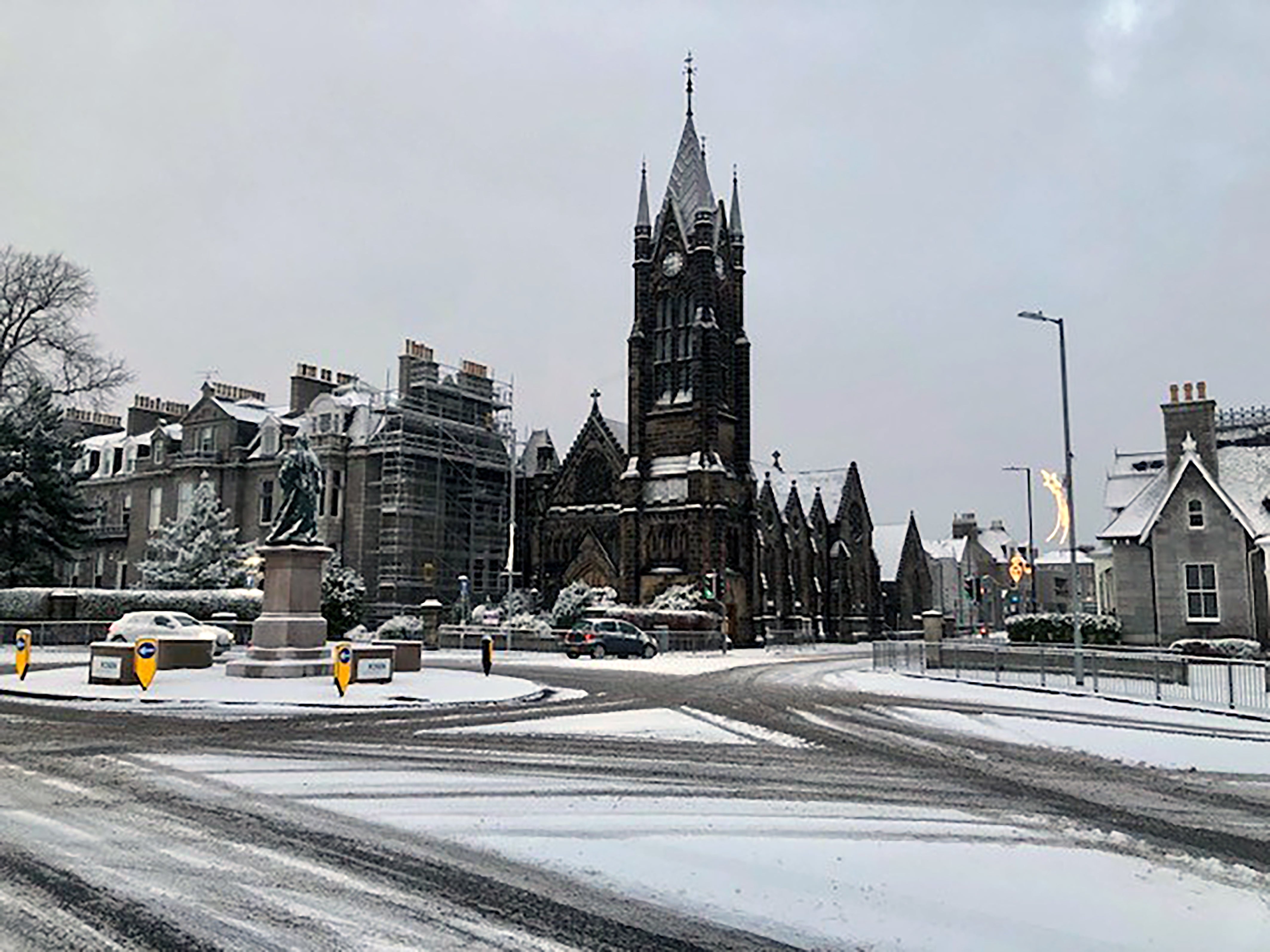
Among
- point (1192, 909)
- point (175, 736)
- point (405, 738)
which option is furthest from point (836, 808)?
point (175, 736)

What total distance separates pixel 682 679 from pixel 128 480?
50538 mm

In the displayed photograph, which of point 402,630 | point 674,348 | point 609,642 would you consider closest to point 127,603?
point 402,630

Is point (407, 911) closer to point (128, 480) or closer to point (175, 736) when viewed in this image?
point (175, 736)

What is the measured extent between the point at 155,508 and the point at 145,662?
48.7 m

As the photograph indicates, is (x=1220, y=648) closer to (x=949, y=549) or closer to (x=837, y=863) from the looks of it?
(x=837, y=863)

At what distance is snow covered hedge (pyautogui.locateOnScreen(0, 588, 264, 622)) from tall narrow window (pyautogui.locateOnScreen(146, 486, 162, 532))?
64.7 feet

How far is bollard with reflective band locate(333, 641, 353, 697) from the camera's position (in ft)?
68.1

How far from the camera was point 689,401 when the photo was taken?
6312 centimetres

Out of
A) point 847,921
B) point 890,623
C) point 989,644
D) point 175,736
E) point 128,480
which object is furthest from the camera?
point 890,623

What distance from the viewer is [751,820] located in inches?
381

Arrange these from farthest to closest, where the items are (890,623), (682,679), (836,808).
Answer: (890,623), (682,679), (836,808)

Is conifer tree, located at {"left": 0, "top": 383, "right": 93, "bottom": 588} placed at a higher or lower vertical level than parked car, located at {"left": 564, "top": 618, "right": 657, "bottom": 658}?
higher

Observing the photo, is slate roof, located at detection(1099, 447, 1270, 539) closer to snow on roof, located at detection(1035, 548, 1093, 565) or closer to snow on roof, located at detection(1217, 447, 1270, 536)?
snow on roof, located at detection(1217, 447, 1270, 536)

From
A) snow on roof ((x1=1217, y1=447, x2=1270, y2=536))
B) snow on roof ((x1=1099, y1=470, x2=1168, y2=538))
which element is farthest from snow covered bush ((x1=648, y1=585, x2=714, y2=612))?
snow on roof ((x1=1217, y1=447, x2=1270, y2=536))
